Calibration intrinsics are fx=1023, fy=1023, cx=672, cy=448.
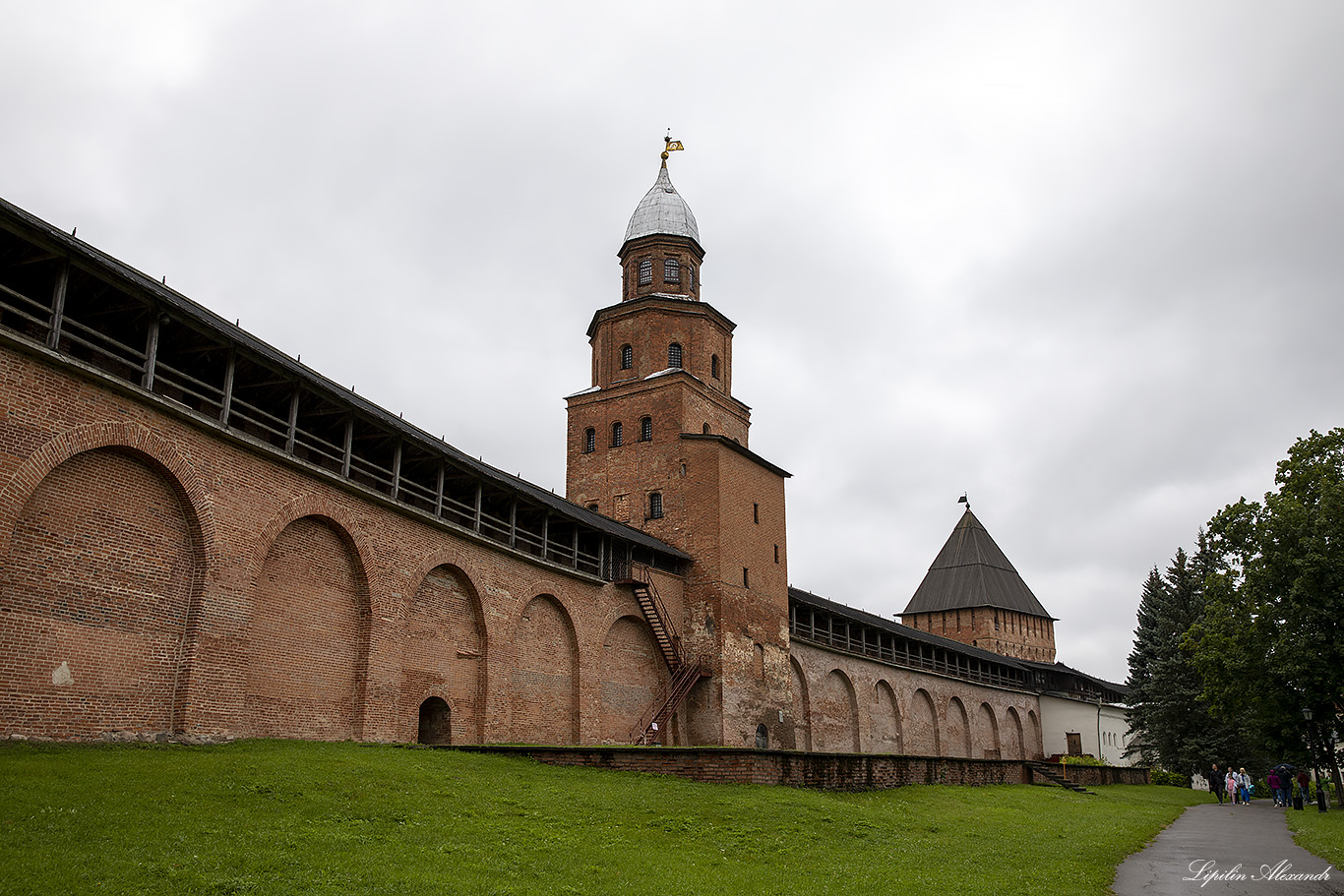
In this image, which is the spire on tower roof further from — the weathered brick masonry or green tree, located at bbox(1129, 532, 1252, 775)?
green tree, located at bbox(1129, 532, 1252, 775)

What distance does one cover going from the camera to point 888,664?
142 ft

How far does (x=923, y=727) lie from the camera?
46.1 meters

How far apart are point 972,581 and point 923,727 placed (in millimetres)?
25417

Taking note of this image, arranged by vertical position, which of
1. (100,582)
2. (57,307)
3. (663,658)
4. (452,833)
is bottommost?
(452,833)

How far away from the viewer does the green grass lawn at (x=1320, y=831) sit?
1464 cm

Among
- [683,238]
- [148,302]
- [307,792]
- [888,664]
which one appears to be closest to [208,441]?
[148,302]

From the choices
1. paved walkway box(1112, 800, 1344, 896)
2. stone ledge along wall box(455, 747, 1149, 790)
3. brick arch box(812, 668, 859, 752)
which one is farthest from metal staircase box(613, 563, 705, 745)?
paved walkway box(1112, 800, 1344, 896)

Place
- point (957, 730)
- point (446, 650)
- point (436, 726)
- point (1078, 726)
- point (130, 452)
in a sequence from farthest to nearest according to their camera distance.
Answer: point (1078, 726) < point (957, 730) < point (446, 650) < point (436, 726) < point (130, 452)

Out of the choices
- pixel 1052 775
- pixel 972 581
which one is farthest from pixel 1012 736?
pixel 1052 775

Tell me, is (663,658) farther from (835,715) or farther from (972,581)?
(972,581)

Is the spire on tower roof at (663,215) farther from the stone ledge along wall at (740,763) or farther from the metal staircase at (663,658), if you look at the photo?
the stone ledge along wall at (740,763)

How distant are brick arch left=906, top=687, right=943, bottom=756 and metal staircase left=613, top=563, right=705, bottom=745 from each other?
17541 millimetres

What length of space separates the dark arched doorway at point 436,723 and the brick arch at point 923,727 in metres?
27.1

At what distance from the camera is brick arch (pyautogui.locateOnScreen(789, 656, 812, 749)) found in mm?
35812
